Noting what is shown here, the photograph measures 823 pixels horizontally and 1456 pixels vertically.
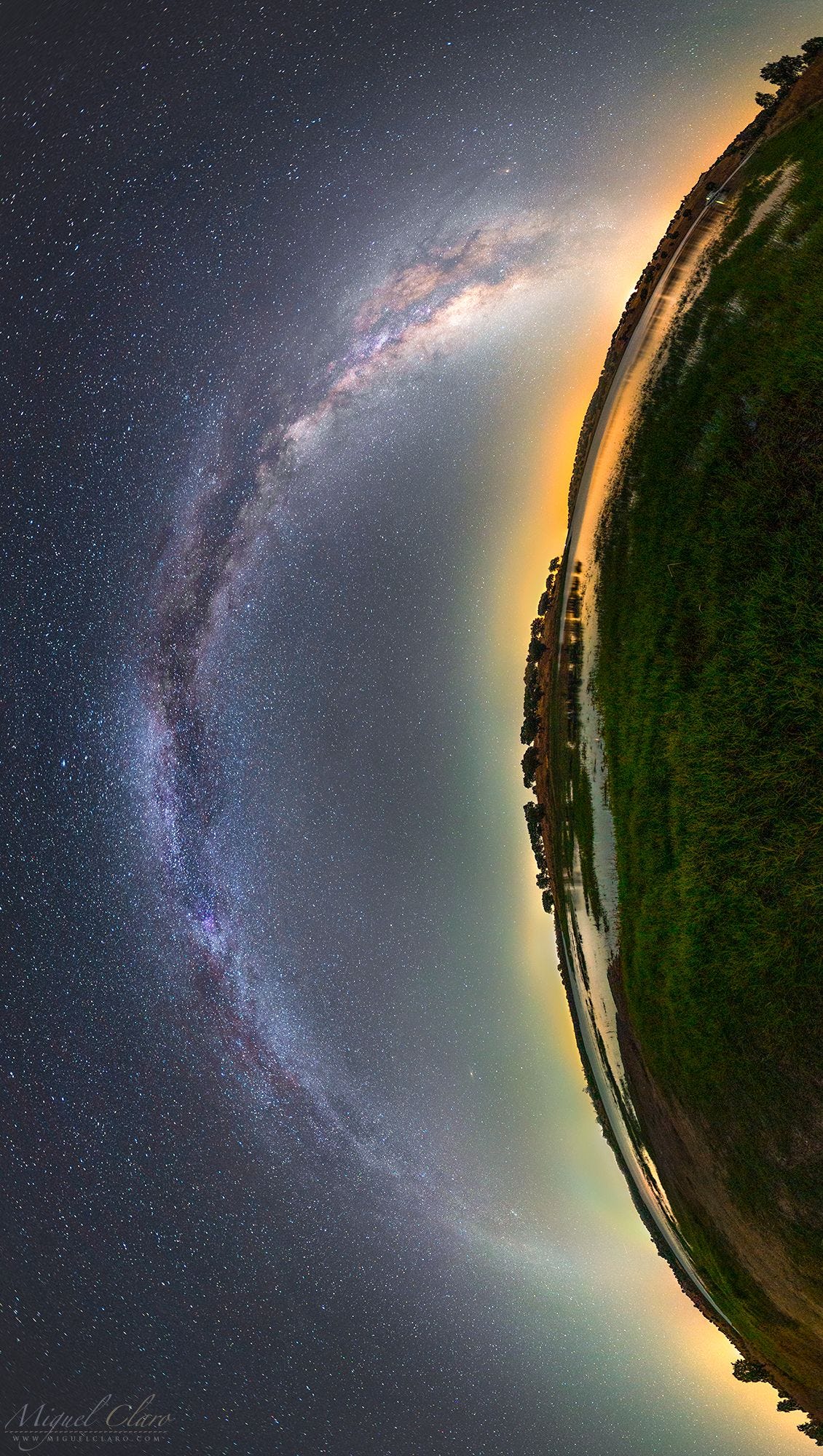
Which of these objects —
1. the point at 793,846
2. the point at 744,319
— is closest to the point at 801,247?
the point at 744,319

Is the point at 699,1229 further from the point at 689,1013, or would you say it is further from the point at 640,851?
the point at 640,851

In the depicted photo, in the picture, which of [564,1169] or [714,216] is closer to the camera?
[714,216]

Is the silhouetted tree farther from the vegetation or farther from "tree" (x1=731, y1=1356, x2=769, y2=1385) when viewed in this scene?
the vegetation

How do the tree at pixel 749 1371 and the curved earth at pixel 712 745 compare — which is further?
the tree at pixel 749 1371

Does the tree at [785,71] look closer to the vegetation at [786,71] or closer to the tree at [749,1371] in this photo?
the vegetation at [786,71]

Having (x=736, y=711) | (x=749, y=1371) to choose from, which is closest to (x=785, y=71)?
(x=736, y=711)

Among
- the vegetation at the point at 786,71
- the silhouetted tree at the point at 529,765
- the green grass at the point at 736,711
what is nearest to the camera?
the green grass at the point at 736,711

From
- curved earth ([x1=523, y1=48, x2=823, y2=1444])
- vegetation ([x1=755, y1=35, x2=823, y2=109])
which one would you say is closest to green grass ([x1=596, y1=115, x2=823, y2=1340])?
curved earth ([x1=523, y1=48, x2=823, y2=1444])

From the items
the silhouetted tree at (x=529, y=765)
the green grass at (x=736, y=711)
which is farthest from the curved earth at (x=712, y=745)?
the silhouetted tree at (x=529, y=765)
